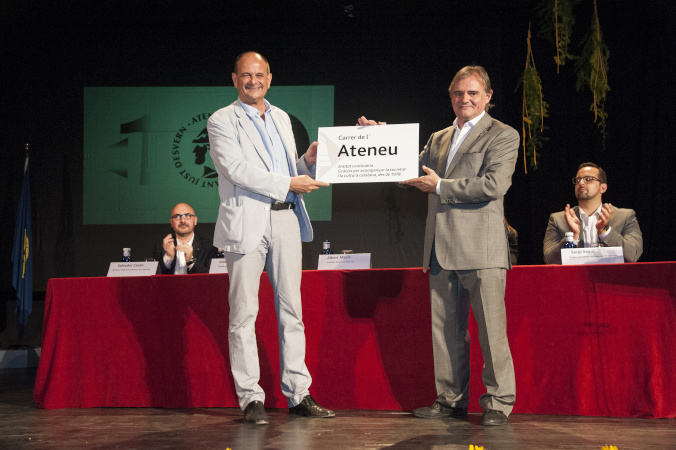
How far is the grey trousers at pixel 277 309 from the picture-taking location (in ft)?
9.14

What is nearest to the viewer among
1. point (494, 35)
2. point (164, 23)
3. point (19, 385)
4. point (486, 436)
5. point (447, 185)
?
point (486, 436)

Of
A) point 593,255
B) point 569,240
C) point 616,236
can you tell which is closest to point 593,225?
point 616,236

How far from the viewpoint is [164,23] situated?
5.62m

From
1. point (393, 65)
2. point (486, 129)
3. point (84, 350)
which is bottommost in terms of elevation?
point (84, 350)

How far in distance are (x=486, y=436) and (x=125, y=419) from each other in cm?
166

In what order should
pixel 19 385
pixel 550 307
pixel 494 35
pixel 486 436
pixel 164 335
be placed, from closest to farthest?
pixel 486 436 < pixel 550 307 < pixel 164 335 < pixel 19 385 < pixel 494 35

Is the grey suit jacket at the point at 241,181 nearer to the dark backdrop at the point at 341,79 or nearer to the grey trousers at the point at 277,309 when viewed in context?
the grey trousers at the point at 277,309

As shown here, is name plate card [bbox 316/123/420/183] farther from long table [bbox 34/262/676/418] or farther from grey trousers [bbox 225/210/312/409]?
long table [bbox 34/262/676/418]

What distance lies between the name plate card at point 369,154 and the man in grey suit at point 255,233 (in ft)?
0.53

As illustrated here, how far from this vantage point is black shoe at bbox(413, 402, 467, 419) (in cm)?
279

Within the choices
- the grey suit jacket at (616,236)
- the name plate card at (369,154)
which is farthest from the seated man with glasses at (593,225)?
the name plate card at (369,154)

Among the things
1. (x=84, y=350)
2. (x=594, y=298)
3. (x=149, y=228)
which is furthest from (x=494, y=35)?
(x=84, y=350)

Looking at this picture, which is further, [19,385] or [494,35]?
[494,35]

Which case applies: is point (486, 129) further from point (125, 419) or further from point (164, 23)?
point (164, 23)
